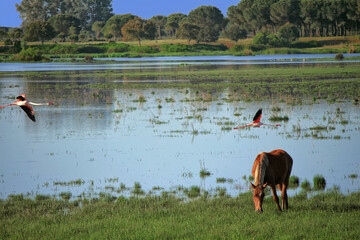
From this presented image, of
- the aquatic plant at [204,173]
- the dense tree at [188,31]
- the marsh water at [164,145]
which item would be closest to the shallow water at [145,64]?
the marsh water at [164,145]

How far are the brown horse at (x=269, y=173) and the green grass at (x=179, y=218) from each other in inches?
21.3

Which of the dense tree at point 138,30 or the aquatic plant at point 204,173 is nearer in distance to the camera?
the aquatic plant at point 204,173

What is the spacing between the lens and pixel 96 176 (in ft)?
53.7

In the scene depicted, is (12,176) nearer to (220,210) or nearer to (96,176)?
(96,176)

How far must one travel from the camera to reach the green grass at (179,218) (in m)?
9.93

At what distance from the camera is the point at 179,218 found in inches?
437

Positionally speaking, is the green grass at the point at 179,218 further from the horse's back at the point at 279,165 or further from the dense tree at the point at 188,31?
the dense tree at the point at 188,31

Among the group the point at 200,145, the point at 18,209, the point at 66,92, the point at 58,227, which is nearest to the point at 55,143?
the point at 200,145

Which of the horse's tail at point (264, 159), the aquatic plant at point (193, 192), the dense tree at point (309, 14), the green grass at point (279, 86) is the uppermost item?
the dense tree at point (309, 14)

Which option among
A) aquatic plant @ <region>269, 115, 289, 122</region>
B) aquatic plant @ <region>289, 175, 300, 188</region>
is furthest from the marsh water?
aquatic plant @ <region>269, 115, 289, 122</region>

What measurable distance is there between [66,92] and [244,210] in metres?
36.6

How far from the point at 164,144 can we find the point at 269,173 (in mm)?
11405

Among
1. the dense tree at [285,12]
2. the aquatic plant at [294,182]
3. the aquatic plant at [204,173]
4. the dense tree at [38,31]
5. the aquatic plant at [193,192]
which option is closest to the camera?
the aquatic plant at [193,192]

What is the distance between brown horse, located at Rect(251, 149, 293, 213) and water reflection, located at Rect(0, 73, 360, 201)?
3153 mm
